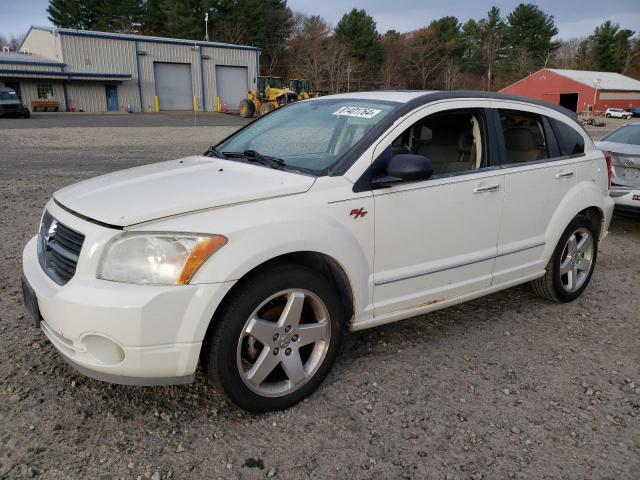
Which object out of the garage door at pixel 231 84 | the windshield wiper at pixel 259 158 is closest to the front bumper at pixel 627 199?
the windshield wiper at pixel 259 158

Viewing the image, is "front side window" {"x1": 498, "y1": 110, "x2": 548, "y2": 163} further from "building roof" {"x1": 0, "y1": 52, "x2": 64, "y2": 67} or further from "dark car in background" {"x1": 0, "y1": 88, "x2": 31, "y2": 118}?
"building roof" {"x1": 0, "y1": 52, "x2": 64, "y2": 67}

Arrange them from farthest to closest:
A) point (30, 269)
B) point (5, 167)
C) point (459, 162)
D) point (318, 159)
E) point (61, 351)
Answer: point (5, 167), point (459, 162), point (318, 159), point (30, 269), point (61, 351)

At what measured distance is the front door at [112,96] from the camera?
42438mm

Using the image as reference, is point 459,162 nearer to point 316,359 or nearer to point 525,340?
point 525,340

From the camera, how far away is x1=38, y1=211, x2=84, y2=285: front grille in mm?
2531

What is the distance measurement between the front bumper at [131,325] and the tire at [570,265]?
9.59ft

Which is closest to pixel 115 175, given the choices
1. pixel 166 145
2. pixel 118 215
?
pixel 118 215

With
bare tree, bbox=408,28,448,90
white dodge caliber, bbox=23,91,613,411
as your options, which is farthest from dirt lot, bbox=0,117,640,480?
bare tree, bbox=408,28,448,90

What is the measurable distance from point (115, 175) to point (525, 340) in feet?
9.97

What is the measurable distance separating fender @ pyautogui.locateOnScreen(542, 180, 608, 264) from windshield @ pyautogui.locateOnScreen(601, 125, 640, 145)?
11.7 feet

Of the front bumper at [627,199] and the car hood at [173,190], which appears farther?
the front bumper at [627,199]

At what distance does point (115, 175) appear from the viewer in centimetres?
334

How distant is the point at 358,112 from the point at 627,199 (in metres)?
4.73

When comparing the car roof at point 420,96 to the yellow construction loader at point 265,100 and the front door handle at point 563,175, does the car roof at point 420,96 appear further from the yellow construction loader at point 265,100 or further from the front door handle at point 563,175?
the yellow construction loader at point 265,100
